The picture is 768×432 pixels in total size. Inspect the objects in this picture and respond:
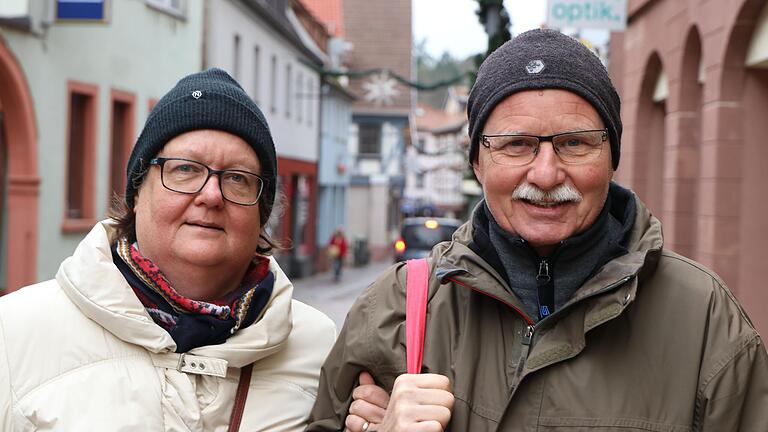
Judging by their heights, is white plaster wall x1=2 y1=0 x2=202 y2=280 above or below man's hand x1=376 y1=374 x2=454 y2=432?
above

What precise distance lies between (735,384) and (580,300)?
41cm

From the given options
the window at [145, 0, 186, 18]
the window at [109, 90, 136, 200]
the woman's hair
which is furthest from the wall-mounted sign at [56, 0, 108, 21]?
the woman's hair

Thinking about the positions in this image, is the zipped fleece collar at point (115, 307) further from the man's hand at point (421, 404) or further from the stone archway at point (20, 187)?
the stone archway at point (20, 187)

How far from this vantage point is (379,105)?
5303 cm

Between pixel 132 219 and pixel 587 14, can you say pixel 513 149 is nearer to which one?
pixel 132 219

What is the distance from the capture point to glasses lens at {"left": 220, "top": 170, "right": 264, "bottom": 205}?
3.44m

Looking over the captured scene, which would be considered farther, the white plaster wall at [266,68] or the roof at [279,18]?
the roof at [279,18]

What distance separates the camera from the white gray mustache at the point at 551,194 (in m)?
2.83

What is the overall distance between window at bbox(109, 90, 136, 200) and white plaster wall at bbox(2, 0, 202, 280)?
0.21 meters

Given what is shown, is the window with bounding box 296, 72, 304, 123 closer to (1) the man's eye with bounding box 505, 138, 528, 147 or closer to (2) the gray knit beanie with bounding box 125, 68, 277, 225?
(2) the gray knit beanie with bounding box 125, 68, 277, 225

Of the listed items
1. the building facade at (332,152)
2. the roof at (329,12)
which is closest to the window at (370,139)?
the roof at (329,12)

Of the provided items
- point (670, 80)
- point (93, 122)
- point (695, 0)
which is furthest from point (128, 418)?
point (93, 122)

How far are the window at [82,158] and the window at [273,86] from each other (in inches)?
525

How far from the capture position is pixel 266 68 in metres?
29.1
